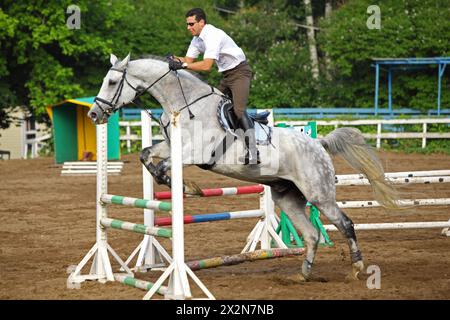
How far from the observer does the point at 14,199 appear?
15.3m

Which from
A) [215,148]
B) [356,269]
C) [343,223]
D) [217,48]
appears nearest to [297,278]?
[356,269]

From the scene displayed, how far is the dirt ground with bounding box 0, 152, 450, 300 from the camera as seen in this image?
7.01m

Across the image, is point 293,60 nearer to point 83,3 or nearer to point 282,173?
point 83,3

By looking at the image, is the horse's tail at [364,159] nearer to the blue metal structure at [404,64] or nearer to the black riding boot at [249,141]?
the black riding boot at [249,141]

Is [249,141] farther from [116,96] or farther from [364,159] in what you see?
[364,159]

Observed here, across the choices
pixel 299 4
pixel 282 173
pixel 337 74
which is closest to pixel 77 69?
pixel 337 74

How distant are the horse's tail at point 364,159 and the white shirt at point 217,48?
1308 millimetres

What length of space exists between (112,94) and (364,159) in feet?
8.84

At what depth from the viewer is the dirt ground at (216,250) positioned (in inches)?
276

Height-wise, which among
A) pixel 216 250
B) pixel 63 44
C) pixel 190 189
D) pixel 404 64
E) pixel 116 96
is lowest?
pixel 216 250

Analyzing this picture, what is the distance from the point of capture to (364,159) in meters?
8.35

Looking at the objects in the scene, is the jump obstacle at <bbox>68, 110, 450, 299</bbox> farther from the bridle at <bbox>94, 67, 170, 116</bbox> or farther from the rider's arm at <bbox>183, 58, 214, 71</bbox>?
the rider's arm at <bbox>183, 58, 214, 71</bbox>

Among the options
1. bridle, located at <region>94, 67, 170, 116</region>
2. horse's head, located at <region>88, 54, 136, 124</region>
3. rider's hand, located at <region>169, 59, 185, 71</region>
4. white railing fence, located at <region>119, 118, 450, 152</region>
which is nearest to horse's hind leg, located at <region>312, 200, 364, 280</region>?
rider's hand, located at <region>169, 59, 185, 71</region>

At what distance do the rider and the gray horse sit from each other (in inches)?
4.5
